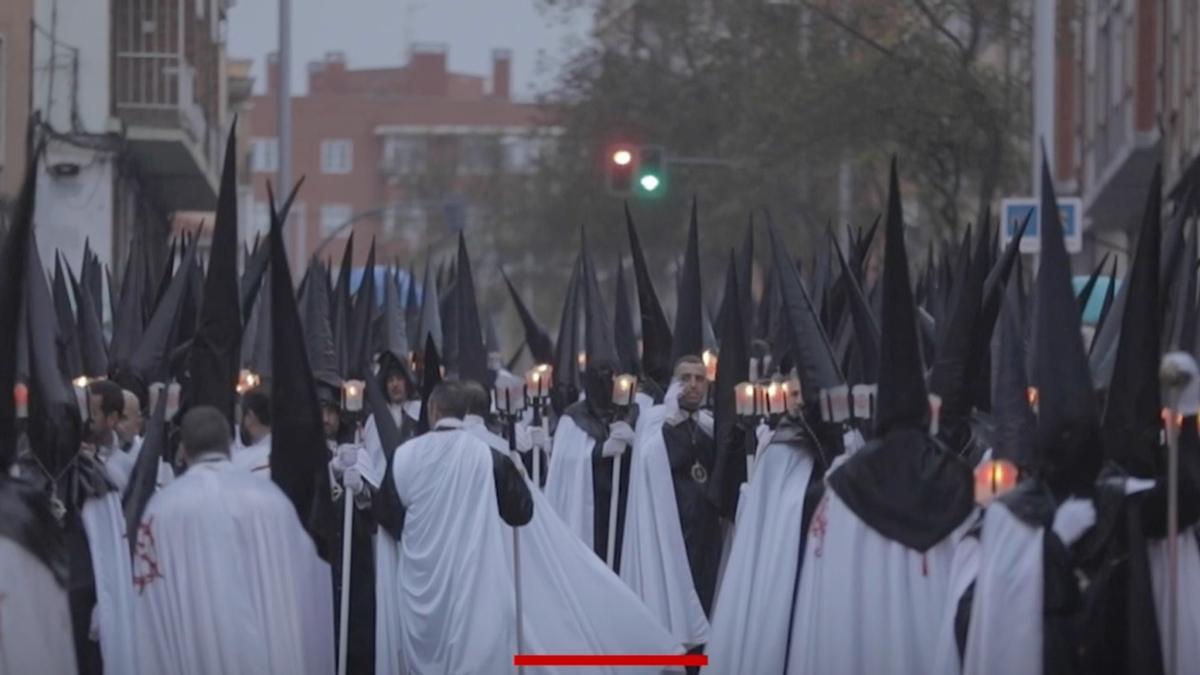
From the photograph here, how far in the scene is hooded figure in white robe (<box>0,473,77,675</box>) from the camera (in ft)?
38.9

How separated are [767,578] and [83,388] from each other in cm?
342

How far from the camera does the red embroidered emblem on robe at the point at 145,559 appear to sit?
12.5m

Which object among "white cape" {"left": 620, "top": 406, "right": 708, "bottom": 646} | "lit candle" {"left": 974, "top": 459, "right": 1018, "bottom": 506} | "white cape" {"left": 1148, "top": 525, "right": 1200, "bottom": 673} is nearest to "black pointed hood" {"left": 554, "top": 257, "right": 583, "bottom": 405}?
"white cape" {"left": 620, "top": 406, "right": 708, "bottom": 646}

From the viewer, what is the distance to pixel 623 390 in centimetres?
1823

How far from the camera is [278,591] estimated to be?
41.7ft

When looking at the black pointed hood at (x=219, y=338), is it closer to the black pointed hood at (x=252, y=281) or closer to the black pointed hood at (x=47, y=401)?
the black pointed hood at (x=47, y=401)

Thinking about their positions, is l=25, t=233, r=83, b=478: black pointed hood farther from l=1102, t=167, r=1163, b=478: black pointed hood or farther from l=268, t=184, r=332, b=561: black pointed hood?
l=1102, t=167, r=1163, b=478: black pointed hood

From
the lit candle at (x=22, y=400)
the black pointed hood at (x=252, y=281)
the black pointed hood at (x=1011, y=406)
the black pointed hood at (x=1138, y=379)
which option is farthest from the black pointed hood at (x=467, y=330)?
the black pointed hood at (x=1138, y=379)

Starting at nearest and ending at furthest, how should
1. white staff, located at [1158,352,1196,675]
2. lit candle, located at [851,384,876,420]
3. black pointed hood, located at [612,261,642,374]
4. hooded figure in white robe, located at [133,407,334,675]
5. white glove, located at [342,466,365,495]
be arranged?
white staff, located at [1158,352,1196,675] < hooded figure in white robe, located at [133,407,334,675] < lit candle, located at [851,384,876,420] < white glove, located at [342,466,365,495] < black pointed hood, located at [612,261,642,374]

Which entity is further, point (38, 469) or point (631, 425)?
point (631, 425)

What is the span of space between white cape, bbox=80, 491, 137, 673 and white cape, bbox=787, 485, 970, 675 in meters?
3.04


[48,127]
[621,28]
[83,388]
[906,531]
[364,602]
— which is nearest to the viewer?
[906,531]

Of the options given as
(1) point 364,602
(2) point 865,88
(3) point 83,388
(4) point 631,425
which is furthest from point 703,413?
(2) point 865,88

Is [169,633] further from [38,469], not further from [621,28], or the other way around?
[621,28]
